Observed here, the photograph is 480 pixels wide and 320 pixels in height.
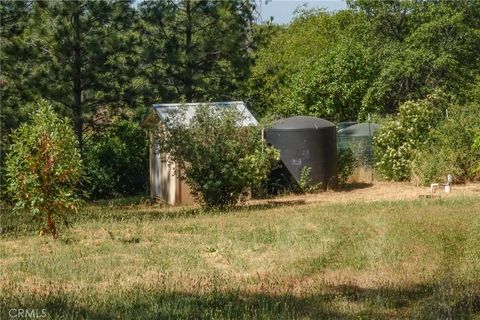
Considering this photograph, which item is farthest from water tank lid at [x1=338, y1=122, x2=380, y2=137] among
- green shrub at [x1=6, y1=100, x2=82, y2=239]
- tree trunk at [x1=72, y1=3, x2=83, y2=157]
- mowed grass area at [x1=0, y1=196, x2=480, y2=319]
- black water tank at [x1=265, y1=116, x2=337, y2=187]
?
green shrub at [x1=6, y1=100, x2=82, y2=239]

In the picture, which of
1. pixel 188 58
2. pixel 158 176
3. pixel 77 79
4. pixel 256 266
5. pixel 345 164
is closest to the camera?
pixel 256 266

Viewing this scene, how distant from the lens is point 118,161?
25.5 metres

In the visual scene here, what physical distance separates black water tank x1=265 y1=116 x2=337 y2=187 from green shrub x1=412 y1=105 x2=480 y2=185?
2.88 metres

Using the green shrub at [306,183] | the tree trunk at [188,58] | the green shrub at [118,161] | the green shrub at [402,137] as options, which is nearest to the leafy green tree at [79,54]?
the green shrub at [118,161]

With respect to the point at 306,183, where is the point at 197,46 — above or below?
above

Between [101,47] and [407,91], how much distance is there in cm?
1784

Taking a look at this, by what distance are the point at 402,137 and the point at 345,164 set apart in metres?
2.47

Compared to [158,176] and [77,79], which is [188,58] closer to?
[77,79]

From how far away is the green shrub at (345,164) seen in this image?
22750 mm

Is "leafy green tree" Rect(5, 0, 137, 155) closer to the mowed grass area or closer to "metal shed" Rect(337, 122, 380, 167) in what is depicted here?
"metal shed" Rect(337, 122, 380, 167)

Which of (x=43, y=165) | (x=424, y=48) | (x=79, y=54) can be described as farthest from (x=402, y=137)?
(x=43, y=165)

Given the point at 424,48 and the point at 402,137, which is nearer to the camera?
the point at 402,137

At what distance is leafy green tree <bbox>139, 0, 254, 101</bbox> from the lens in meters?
25.9

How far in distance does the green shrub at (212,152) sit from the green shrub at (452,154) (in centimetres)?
656
